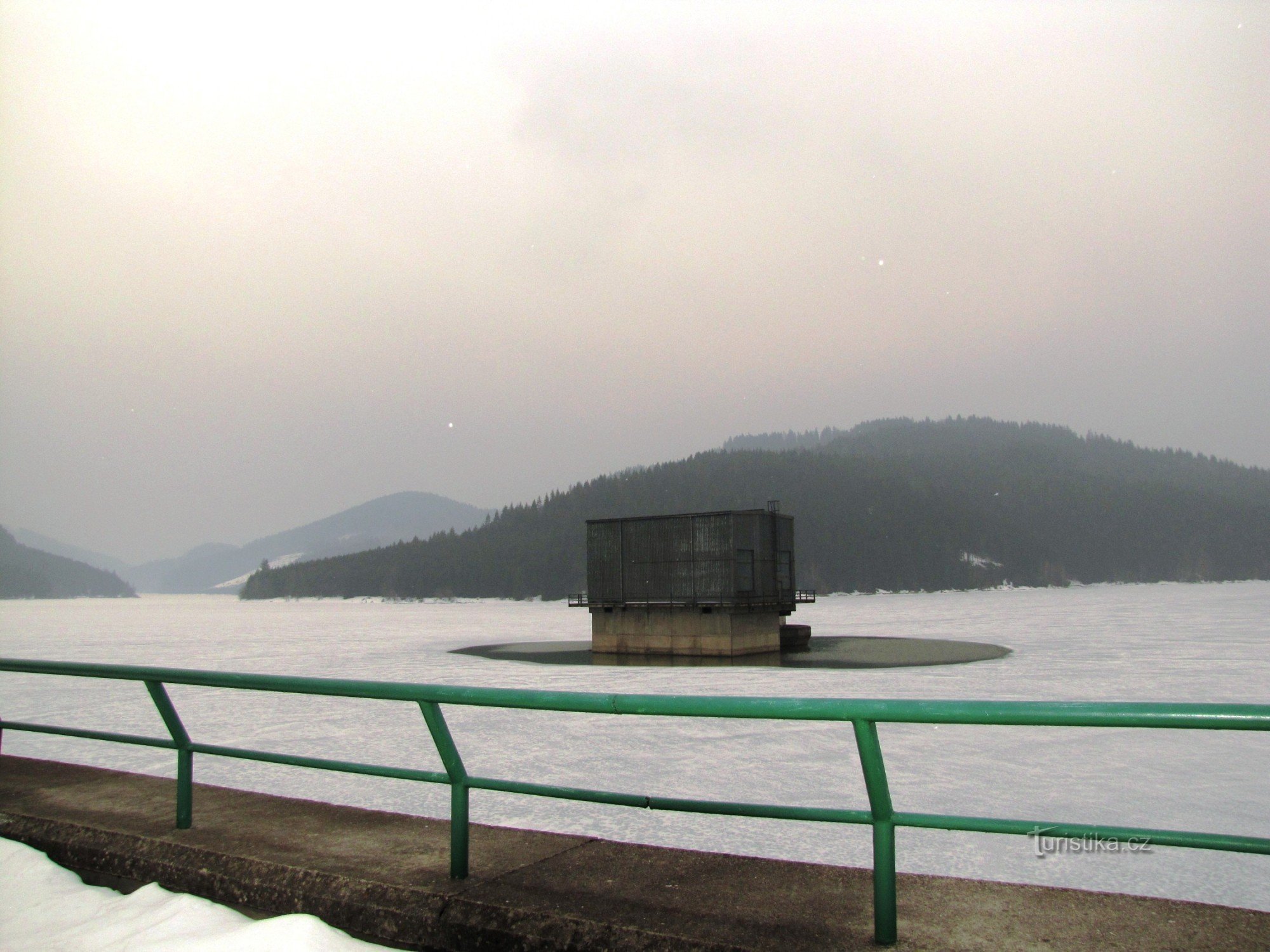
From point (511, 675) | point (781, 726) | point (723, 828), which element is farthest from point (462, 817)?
point (511, 675)

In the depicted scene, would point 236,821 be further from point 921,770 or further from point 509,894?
point 921,770

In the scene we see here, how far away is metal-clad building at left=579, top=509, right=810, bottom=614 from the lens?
156 feet

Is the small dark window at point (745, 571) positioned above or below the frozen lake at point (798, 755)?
above

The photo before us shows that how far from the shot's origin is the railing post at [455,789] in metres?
5.07

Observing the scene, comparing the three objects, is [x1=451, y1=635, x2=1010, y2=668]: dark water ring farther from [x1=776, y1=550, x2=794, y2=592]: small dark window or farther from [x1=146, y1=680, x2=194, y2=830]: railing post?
[x1=146, y1=680, x2=194, y2=830]: railing post

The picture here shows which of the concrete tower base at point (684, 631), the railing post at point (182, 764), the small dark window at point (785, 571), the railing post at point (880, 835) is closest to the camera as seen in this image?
the railing post at point (880, 835)

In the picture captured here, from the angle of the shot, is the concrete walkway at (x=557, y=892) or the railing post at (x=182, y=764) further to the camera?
the railing post at (x=182, y=764)

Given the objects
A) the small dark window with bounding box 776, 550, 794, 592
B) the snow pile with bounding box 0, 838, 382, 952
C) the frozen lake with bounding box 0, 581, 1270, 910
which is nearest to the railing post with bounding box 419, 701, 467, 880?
the snow pile with bounding box 0, 838, 382, 952

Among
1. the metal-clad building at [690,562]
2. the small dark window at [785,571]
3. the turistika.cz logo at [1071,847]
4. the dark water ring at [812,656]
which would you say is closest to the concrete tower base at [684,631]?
the metal-clad building at [690,562]

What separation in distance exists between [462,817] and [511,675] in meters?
30.8

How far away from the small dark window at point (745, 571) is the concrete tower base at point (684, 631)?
136cm

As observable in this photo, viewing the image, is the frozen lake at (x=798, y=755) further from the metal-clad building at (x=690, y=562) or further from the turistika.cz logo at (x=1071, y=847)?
the metal-clad building at (x=690, y=562)

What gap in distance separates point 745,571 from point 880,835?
148 feet

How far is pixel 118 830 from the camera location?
20.8ft
